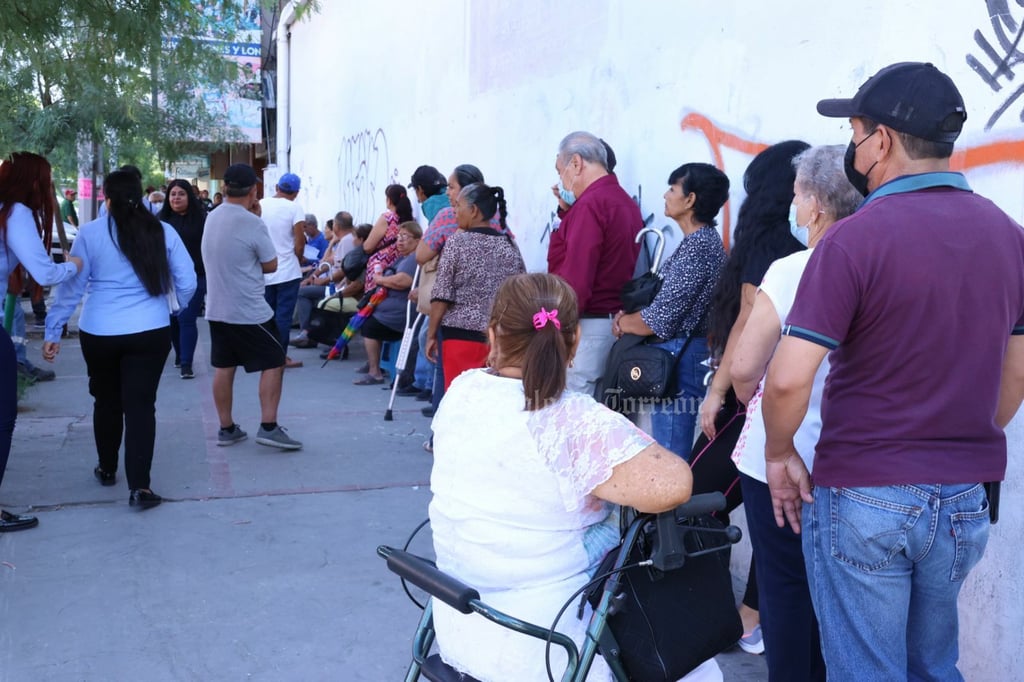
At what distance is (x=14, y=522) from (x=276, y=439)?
1840mm

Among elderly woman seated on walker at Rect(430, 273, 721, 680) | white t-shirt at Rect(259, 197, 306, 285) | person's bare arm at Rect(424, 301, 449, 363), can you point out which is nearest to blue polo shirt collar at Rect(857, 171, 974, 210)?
elderly woman seated on walker at Rect(430, 273, 721, 680)

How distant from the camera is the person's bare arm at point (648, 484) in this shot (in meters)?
2.16

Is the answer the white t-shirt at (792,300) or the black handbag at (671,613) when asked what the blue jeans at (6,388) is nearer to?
the black handbag at (671,613)

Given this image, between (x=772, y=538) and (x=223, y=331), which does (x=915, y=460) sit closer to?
(x=772, y=538)

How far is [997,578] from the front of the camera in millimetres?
3098

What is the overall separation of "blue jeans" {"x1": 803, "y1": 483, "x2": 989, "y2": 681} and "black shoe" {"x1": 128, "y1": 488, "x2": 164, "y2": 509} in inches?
154

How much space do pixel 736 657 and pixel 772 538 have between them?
1.13 m

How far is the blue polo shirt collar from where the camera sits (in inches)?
83.5

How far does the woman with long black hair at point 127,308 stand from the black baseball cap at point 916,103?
3971 millimetres

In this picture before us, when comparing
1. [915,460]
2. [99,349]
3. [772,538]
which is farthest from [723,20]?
[99,349]

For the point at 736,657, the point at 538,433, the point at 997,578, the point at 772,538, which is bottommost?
the point at 736,657

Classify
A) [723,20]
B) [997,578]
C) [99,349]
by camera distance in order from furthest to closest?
[99,349] < [723,20] < [997,578]

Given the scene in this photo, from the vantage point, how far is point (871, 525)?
2104 mm

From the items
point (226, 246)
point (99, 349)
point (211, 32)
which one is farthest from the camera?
point (211, 32)
